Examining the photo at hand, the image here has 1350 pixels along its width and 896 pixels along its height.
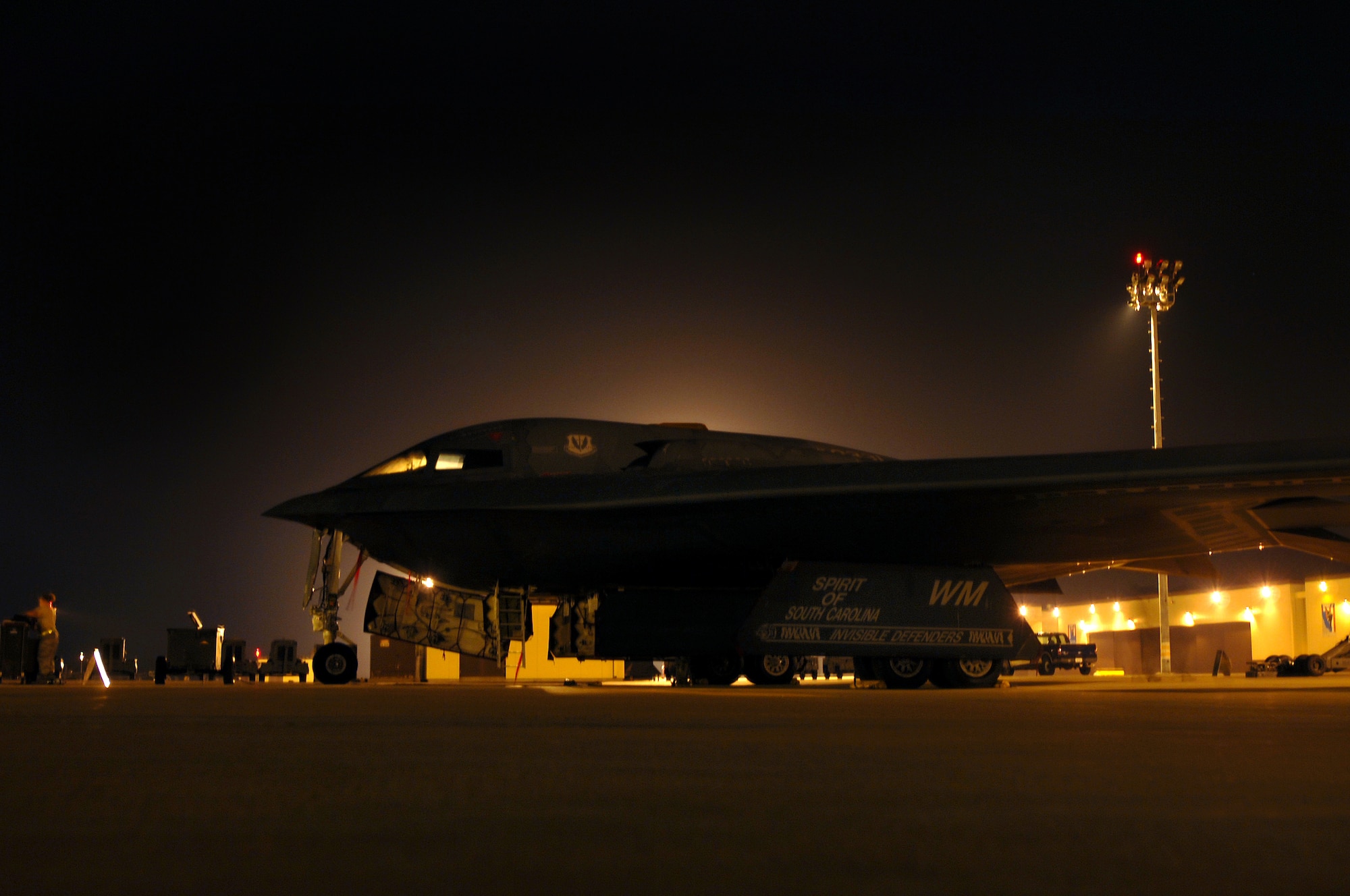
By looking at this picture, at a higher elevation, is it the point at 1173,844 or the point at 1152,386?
the point at 1152,386

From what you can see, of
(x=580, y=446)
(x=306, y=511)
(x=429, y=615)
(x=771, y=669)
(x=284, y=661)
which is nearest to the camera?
(x=306, y=511)

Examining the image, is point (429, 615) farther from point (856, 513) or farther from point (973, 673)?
point (973, 673)

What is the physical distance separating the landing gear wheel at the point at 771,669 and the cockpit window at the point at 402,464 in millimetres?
5541

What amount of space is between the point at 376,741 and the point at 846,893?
2.64m

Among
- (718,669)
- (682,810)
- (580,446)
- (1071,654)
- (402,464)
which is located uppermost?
(580,446)

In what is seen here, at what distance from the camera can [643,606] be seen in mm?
13086

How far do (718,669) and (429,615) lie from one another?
14.2ft

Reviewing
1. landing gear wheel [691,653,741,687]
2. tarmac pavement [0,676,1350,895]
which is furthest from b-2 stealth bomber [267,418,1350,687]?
tarmac pavement [0,676,1350,895]

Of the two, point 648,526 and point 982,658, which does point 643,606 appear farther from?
point 982,658

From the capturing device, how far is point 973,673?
1335 centimetres

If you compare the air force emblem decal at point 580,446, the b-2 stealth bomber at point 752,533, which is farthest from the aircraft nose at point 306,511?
the air force emblem decal at point 580,446

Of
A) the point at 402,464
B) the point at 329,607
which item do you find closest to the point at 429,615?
the point at 329,607

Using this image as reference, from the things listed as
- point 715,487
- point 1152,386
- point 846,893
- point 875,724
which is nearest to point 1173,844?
point 846,893

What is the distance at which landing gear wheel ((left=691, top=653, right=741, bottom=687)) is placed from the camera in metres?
15.9
